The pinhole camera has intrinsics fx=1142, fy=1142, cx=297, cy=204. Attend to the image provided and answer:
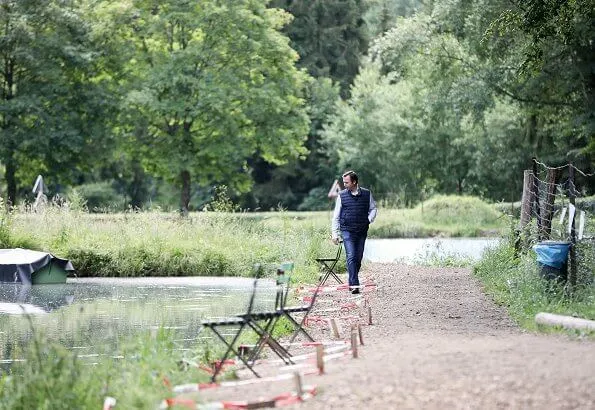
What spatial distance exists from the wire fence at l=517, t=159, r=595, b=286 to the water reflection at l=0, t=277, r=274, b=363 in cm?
472

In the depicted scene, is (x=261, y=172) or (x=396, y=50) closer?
(x=396, y=50)

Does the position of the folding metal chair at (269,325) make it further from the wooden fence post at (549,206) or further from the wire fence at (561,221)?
the wooden fence post at (549,206)

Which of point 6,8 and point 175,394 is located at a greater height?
point 6,8

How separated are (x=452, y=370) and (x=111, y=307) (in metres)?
10.9

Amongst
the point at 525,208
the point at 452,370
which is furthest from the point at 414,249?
the point at 452,370

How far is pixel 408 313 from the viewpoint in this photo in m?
15.6

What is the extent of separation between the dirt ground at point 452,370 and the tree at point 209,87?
30484 mm

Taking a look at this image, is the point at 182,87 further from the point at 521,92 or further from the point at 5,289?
the point at 5,289

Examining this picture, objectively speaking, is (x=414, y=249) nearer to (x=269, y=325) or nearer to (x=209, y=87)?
(x=209, y=87)

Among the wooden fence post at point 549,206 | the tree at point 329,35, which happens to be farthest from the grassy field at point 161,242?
the tree at point 329,35

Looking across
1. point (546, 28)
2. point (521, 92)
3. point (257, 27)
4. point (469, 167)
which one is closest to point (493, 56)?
point (521, 92)

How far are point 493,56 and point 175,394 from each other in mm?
28732

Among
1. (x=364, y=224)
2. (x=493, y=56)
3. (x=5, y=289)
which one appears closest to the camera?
(x=364, y=224)

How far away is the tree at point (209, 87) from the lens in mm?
44312
